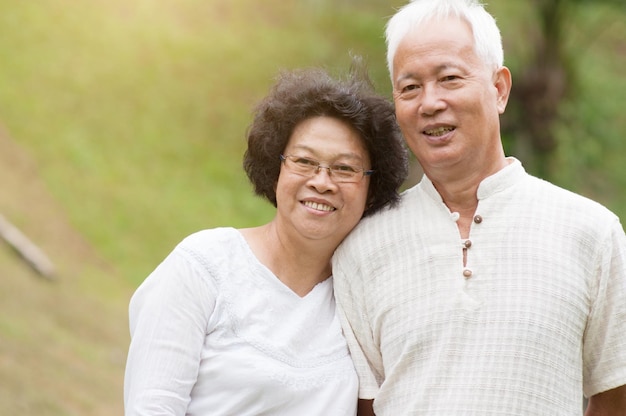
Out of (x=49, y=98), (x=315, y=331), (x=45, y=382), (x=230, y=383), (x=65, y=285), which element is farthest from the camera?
(x=49, y=98)

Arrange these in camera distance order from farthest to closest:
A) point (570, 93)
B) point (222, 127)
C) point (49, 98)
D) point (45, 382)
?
point (570, 93) → point (222, 127) → point (49, 98) → point (45, 382)

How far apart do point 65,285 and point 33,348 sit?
715 millimetres

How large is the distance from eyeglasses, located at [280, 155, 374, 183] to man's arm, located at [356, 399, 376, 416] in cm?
58

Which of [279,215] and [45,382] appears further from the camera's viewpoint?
[45,382]

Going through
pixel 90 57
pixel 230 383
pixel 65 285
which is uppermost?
pixel 90 57

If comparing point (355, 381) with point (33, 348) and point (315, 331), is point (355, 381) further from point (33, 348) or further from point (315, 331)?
point (33, 348)

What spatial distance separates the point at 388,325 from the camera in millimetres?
2289

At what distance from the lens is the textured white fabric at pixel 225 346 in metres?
2.21

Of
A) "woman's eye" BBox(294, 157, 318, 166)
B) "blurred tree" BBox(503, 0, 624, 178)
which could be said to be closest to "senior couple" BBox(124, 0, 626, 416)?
"woman's eye" BBox(294, 157, 318, 166)

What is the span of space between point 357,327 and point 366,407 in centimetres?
21

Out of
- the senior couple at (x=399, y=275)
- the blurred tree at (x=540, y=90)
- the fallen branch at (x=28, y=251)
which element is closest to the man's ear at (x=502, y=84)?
the senior couple at (x=399, y=275)

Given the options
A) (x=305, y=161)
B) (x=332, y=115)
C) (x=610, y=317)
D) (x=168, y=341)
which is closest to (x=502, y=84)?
(x=332, y=115)

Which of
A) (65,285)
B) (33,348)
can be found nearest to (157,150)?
(65,285)

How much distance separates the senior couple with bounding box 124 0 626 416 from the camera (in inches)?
84.4
